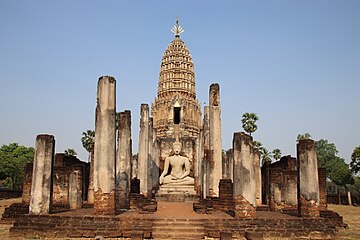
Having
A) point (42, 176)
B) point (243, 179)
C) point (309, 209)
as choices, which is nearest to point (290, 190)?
point (309, 209)

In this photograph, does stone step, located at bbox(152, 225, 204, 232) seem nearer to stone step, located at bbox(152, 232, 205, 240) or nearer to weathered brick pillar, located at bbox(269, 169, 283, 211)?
stone step, located at bbox(152, 232, 205, 240)

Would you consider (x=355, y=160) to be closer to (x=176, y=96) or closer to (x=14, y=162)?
(x=176, y=96)

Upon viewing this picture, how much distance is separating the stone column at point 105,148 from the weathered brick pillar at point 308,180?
618cm

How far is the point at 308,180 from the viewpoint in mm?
11711

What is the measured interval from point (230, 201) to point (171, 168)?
9534 mm

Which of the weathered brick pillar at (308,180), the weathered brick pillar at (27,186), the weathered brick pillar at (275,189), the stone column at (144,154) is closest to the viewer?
the weathered brick pillar at (308,180)

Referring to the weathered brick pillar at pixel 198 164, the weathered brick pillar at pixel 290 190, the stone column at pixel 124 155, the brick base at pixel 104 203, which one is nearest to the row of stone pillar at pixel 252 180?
the brick base at pixel 104 203

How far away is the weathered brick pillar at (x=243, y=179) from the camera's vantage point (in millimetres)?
11095

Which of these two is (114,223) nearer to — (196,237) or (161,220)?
(161,220)

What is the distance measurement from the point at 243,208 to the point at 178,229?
2266mm

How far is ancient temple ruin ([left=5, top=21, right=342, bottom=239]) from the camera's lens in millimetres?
10102

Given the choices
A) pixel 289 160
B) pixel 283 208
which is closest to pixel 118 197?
pixel 283 208

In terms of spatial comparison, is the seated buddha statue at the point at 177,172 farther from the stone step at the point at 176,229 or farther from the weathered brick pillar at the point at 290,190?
the stone step at the point at 176,229

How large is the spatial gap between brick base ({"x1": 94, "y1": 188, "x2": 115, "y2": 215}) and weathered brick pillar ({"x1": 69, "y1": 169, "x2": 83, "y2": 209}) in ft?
15.2
